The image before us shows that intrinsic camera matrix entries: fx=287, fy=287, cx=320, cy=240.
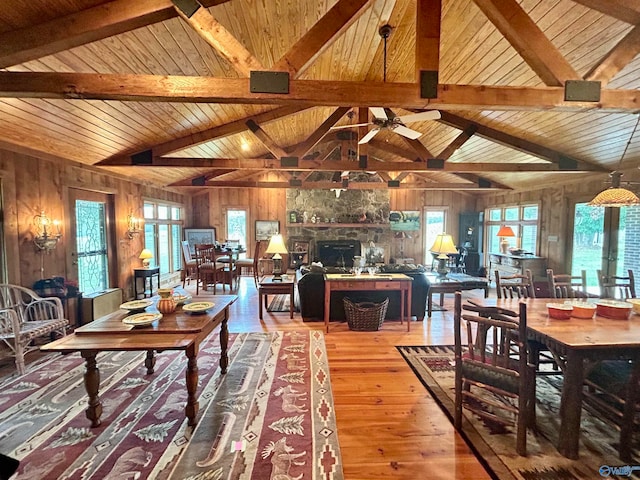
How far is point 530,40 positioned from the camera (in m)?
2.43

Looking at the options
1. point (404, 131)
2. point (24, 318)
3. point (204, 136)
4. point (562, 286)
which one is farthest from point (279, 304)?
point (562, 286)

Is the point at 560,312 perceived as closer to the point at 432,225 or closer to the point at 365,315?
the point at 365,315

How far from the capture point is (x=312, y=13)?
9.50ft

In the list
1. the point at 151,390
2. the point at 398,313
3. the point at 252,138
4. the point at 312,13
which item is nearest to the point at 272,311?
the point at 398,313

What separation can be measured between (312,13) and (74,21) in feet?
6.65

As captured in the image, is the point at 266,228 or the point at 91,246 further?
the point at 266,228

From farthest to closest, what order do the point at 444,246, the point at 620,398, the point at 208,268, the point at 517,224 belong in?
the point at 517,224
the point at 208,268
the point at 444,246
the point at 620,398

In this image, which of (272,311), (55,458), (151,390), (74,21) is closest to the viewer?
(55,458)

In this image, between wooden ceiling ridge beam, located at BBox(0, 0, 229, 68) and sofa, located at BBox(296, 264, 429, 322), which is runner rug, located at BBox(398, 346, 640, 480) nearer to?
sofa, located at BBox(296, 264, 429, 322)

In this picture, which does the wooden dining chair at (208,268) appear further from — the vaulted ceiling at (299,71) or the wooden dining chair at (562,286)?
the wooden dining chair at (562,286)

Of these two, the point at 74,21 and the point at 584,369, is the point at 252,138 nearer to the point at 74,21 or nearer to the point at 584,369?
the point at 74,21

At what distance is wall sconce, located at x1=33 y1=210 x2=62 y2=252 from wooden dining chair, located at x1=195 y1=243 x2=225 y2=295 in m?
2.89

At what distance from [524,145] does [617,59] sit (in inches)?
109

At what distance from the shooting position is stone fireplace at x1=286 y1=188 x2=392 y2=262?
899 centimetres
